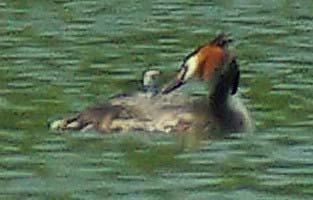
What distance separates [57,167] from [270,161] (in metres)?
1.59

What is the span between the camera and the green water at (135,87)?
1443 cm

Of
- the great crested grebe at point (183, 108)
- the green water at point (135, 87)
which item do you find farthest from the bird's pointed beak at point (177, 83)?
the green water at point (135, 87)

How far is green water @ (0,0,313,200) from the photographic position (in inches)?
568

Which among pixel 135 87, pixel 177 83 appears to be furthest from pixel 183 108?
pixel 135 87

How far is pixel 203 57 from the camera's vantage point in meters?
17.3

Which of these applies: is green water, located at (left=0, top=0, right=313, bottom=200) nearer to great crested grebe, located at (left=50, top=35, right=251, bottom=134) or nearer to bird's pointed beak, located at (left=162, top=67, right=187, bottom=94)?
great crested grebe, located at (left=50, top=35, right=251, bottom=134)

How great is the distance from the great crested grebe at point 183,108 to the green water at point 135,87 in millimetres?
172

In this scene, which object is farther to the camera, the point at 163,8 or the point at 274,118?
the point at 163,8

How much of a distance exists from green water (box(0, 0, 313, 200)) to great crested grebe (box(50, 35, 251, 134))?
0.17 m

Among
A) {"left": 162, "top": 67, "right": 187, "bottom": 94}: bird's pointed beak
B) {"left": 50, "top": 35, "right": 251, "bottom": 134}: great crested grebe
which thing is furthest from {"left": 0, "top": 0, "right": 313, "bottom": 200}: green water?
{"left": 162, "top": 67, "right": 187, "bottom": 94}: bird's pointed beak

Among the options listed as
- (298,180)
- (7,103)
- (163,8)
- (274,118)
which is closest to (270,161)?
(298,180)

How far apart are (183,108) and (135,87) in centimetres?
133

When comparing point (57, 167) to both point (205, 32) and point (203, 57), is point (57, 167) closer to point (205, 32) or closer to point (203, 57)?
point (203, 57)

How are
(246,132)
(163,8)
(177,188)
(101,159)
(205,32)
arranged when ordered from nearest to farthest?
(177,188) → (101,159) → (246,132) → (205,32) → (163,8)
